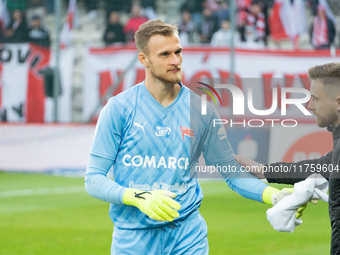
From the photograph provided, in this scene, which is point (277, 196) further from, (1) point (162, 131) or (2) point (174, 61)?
(2) point (174, 61)

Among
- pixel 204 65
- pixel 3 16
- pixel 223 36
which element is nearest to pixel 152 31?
pixel 204 65

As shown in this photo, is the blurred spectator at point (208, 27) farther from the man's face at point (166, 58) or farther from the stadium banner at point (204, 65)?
the man's face at point (166, 58)

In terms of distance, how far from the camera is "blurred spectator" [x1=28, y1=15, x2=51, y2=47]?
547 inches

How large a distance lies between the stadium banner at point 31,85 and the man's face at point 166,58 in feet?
33.7

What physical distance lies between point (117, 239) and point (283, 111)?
142 cm

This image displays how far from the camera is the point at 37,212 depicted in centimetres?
897

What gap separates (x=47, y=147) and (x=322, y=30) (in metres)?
7.21

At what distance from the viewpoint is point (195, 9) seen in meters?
14.4

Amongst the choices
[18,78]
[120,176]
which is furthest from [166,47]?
[18,78]

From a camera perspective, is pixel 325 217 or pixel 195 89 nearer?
pixel 195 89

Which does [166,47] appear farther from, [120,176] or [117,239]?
[117,239]

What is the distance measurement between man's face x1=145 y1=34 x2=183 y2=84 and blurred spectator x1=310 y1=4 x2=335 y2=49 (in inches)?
413

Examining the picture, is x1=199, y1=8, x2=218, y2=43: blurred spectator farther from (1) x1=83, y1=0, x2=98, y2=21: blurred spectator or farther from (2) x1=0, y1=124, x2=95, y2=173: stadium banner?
(2) x1=0, y1=124, x2=95, y2=173: stadium banner

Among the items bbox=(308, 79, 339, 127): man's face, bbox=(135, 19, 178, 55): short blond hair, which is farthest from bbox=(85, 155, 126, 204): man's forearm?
bbox=(308, 79, 339, 127): man's face
